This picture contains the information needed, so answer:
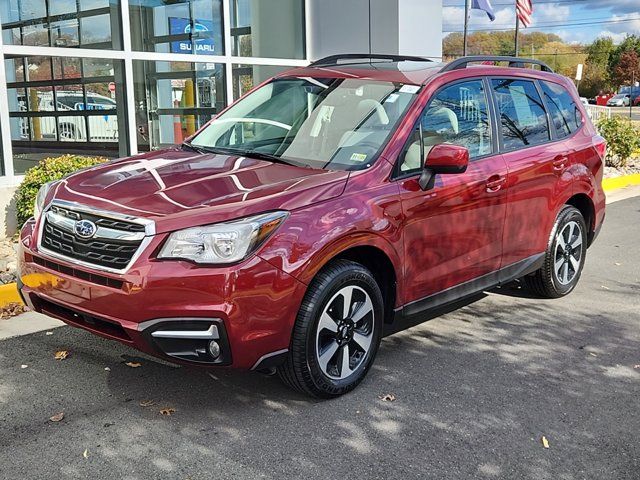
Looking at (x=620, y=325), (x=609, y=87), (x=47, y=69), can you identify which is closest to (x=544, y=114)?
(x=620, y=325)

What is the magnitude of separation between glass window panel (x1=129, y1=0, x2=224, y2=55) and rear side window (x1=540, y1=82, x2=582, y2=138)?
5532 millimetres

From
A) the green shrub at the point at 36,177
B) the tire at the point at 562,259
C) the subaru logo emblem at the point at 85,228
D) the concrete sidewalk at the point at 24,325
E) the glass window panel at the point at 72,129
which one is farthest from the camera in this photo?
the glass window panel at the point at 72,129

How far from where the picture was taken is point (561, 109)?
592 centimetres

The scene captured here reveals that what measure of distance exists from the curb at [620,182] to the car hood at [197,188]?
9491 mm

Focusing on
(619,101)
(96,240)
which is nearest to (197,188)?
(96,240)

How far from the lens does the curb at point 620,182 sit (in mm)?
12336

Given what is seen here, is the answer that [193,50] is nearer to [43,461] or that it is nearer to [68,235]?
[68,235]

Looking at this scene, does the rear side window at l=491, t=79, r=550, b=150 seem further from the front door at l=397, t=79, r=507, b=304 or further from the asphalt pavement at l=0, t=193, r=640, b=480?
the asphalt pavement at l=0, t=193, r=640, b=480

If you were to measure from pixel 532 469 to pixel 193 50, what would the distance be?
8.23m

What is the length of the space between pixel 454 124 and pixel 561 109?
161 cm

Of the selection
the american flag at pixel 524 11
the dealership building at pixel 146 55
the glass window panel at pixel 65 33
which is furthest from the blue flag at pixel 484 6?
the glass window panel at pixel 65 33

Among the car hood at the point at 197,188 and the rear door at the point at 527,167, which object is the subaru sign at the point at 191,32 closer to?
the rear door at the point at 527,167

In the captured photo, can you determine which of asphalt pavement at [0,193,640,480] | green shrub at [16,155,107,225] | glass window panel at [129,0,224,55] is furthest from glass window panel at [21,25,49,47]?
asphalt pavement at [0,193,640,480]

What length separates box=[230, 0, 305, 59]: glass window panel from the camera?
10.7 meters
